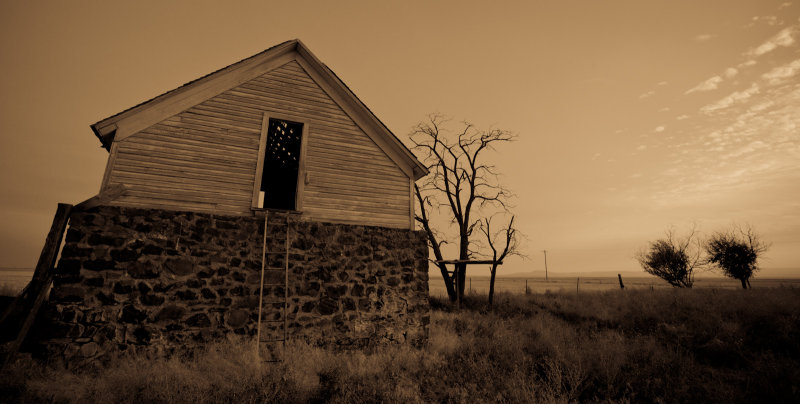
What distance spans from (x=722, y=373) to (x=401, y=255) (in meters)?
7.64

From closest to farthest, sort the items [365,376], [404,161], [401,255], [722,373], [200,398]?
[200,398] < [365,376] < [722,373] < [401,255] < [404,161]

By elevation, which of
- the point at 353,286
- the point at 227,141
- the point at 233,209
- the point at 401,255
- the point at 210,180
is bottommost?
the point at 353,286

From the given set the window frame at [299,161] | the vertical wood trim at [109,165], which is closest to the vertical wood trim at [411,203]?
the window frame at [299,161]

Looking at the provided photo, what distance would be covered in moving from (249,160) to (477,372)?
7.30m

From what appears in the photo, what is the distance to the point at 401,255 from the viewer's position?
9570 mm

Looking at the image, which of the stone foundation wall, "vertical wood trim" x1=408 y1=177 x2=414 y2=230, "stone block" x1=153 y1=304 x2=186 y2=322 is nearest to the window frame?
the stone foundation wall

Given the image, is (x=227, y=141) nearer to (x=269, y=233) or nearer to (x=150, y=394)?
(x=269, y=233)

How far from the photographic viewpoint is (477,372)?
6840 millimetres

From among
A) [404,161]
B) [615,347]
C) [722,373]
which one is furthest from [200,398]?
[722,373]

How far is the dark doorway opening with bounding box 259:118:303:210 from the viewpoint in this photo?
10.2 m

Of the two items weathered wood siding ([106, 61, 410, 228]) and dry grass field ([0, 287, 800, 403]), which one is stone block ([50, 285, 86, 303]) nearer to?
dry grass field ([0, 287, 800, 403])

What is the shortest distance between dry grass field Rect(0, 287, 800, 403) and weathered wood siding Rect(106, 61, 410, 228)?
342 cm

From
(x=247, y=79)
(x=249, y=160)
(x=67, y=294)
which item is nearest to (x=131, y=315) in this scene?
(x=67, y=294)

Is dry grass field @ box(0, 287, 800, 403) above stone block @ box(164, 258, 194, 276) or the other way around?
the other way around
